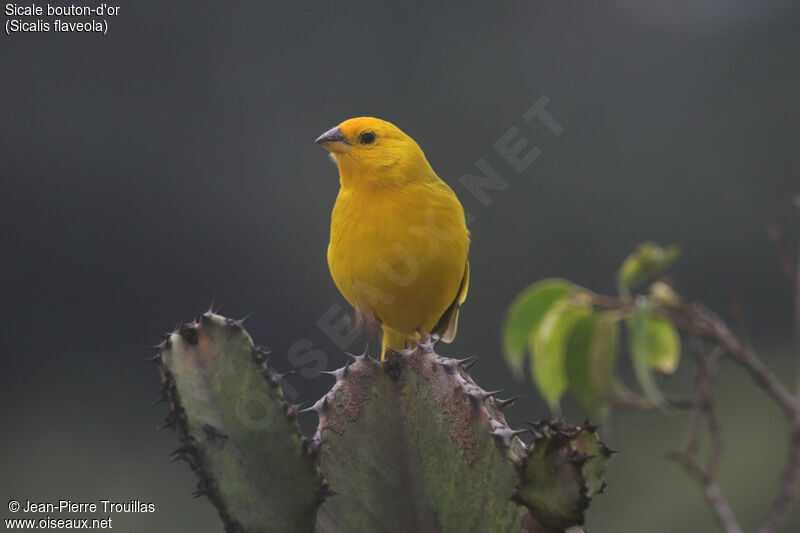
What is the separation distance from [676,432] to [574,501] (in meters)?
10.7

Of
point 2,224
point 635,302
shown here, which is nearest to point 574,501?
point 635,302

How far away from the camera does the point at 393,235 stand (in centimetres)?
338

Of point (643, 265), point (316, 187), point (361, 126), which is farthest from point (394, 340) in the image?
point (316, 187)

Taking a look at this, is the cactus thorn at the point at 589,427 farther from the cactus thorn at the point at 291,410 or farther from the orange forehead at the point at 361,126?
the orange forehead at the point at 361,126

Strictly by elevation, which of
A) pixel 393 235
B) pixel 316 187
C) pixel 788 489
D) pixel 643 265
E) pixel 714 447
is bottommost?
pixel 788 489

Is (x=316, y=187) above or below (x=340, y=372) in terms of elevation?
above

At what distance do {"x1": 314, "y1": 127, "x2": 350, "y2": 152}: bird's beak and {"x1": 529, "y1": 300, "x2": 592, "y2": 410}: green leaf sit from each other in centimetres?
110

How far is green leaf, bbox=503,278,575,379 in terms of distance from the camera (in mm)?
3082

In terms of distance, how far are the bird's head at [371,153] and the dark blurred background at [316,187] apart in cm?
773

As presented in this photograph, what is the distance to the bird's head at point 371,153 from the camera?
365cm

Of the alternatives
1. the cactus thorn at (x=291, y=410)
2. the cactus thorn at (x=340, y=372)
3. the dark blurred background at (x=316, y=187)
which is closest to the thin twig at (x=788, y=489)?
the cactus thorn at (x=340, y=372)

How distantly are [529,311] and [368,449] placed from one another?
1.18 meters

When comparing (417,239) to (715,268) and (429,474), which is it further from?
(715,268)

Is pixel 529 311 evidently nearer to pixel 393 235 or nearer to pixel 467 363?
pixel 393 235
